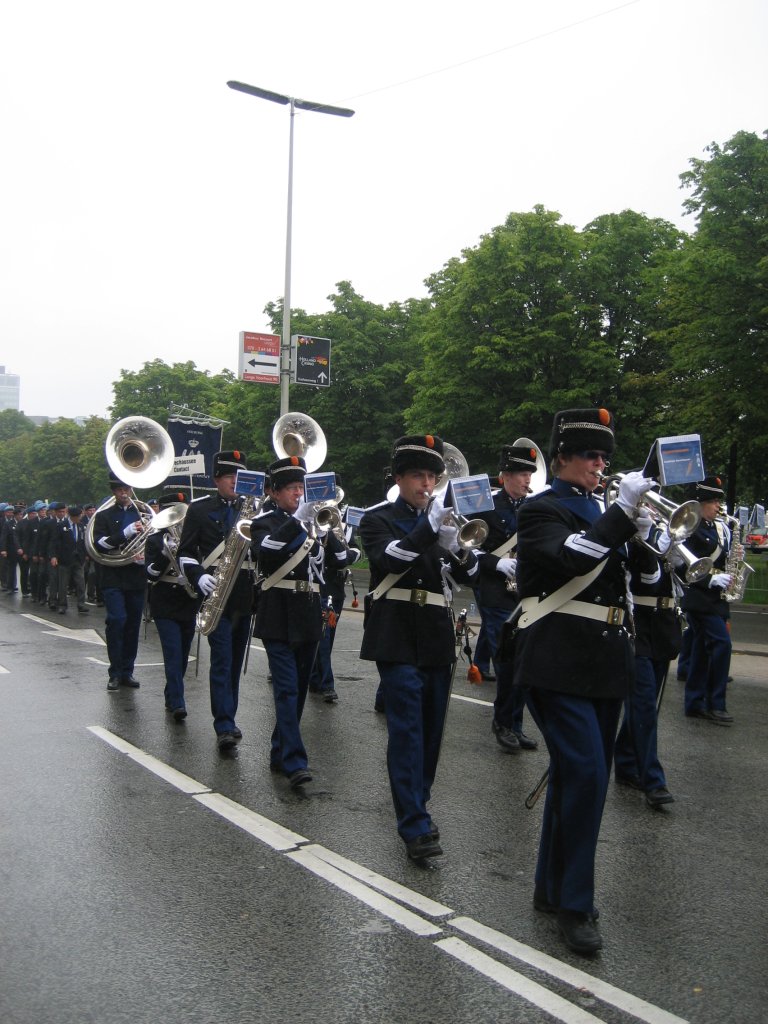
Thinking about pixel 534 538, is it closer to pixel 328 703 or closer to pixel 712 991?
pixel 712 991

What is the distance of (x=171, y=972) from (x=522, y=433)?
86.1 feet

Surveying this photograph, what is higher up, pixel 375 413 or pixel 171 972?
pixel 375 413

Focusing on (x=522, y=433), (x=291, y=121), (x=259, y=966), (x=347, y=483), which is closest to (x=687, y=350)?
(x=522, y=433)

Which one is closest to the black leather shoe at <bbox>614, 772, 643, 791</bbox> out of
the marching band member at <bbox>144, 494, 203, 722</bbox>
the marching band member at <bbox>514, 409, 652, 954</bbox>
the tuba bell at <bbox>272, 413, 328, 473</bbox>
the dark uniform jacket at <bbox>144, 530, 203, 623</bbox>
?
the marching band member at <bbox>514, 409, 652, 954</bbox>

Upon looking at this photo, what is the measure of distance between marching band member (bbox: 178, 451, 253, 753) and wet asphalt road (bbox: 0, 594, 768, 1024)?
315 millimetres

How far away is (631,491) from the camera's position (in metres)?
4.00

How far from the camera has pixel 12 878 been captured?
16.0 feet

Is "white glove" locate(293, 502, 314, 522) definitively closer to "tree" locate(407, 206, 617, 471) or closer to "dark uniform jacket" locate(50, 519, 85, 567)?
"dark uniform jacket" locate(50, 519, 85, 567)

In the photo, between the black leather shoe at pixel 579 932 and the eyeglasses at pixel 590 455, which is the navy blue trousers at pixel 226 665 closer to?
the black leather shoe at pixel 579 932

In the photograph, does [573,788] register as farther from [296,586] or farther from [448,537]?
[296,586]

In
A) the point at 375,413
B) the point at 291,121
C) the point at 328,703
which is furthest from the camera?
the point at 375,413

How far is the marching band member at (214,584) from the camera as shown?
771 cm

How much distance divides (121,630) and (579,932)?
7.49 metres

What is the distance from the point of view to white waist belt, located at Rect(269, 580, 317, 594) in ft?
22.4
